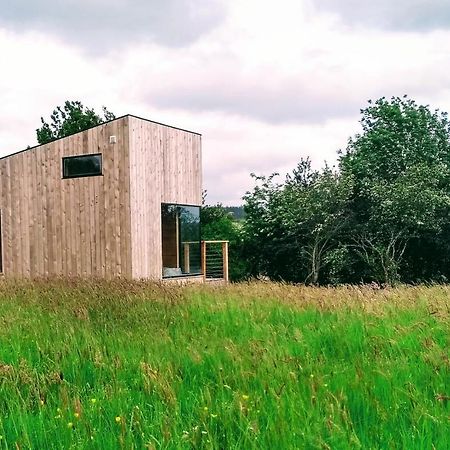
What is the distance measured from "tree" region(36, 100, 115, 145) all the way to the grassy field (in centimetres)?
2060

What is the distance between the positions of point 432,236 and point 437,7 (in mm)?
11330

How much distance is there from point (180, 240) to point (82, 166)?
307 cm

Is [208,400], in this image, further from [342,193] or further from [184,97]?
[342,193]

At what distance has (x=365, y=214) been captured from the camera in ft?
63.9

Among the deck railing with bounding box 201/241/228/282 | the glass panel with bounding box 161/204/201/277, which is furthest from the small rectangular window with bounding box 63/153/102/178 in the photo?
the deck railing with bounding box 201/241/228/282

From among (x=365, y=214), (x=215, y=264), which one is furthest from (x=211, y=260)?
(x=365, y=214)

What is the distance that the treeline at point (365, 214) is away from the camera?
61.5 feet

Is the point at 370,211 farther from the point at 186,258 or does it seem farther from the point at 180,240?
the point at 180,240

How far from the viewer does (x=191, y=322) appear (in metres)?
5.93

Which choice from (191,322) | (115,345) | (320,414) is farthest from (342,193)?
(320,414)

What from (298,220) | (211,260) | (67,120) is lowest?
(211,260)

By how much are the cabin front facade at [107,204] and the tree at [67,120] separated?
11.5m

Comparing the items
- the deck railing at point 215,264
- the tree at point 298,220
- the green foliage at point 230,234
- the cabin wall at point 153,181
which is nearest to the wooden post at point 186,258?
the deck railing at point 215,264

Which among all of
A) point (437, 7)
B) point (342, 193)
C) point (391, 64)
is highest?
point (391, 64)
